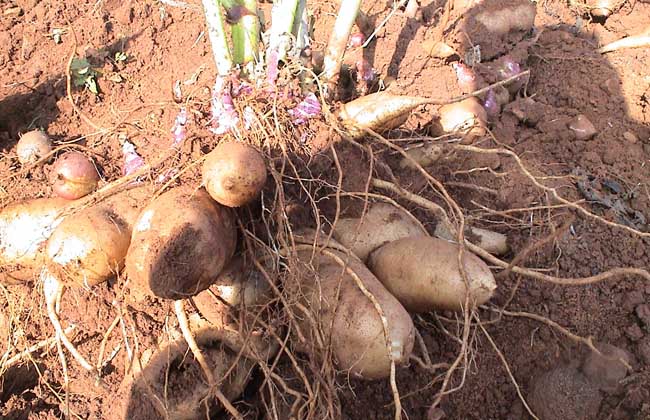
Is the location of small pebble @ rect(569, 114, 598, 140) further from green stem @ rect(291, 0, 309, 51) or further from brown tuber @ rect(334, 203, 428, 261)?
green stem @ rect(291, 0, 309, 51)

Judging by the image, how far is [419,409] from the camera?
1.73 m

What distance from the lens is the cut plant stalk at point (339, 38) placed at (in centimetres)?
202

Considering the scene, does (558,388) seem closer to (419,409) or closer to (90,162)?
(419,409)

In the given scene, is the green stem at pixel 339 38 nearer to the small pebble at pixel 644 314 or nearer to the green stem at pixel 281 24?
the green stem at pixel 281 24

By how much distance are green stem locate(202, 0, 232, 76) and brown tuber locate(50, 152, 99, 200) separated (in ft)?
2.00

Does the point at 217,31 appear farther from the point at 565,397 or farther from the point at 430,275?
the point at 565,397

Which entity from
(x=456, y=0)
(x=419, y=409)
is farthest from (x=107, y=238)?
(x=456, y=0)

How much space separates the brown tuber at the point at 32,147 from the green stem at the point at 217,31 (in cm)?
78

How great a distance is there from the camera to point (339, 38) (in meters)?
2.04

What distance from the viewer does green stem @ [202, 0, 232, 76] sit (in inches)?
72.8

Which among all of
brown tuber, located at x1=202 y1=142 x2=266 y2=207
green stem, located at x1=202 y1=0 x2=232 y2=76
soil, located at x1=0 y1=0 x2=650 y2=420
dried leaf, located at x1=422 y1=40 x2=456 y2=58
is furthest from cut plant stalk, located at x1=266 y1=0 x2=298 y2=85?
dried leaf, located at x1=422 y1=40 x2=456 y2=58

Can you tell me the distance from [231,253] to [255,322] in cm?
24

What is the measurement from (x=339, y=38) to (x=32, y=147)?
1.27 m

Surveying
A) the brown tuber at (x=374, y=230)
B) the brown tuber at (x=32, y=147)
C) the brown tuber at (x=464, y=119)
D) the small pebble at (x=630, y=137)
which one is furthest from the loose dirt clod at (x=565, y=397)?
the brown tuber at (x=32, y=147)
